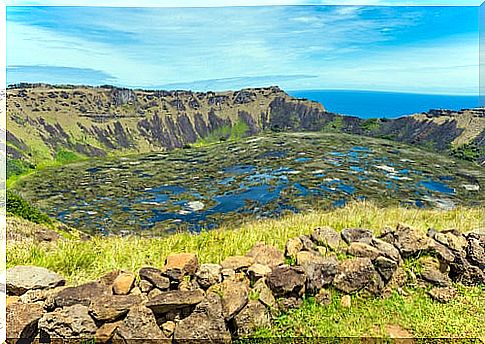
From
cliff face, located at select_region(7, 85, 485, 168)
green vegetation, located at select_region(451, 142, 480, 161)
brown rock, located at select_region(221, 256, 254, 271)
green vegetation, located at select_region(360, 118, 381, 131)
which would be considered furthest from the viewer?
green vegetation, located at select_region(360, 118, 381, 131)

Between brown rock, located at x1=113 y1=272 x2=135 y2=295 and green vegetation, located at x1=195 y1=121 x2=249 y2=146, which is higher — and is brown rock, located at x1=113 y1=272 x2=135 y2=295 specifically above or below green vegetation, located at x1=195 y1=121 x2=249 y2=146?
below

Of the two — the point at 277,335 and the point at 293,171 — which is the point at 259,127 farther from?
the point at 277,335

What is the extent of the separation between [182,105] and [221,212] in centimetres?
355

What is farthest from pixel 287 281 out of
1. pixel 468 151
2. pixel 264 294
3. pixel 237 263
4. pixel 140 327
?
pixel 468 151

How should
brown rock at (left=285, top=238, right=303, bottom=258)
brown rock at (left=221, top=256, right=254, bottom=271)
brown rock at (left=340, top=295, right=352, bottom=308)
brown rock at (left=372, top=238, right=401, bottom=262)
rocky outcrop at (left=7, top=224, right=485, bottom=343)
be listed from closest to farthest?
rocky outcrop at (left=7, top=224, right=485, bottom=343), brown rock at (left=340, top=295, right=352, bottom=308), brown rock at (left=221, top=256, right=254, bottom=271), brown rock at (left=372, top=238, right=401, bottom=262), brown rock at (left=285, top=238, right=303, bottom=258)

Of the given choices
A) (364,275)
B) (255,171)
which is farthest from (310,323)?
(255,171)

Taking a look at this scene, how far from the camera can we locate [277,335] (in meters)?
4.41

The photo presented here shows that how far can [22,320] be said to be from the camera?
13.4 feet

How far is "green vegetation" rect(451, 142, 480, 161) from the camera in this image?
7.47m

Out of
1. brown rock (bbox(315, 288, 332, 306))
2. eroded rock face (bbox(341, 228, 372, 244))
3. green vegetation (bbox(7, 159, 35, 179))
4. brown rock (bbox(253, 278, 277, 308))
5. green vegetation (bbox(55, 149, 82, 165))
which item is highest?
green vegetation (bbox(55, 149, 82, 165))

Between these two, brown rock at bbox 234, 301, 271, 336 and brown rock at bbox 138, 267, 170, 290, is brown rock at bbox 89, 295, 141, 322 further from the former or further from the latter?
brown rock at bbox 234, 301, 271, 336

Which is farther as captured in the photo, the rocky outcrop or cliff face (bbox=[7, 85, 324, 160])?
cliff face (bbox=[7, 85, 324, 160])

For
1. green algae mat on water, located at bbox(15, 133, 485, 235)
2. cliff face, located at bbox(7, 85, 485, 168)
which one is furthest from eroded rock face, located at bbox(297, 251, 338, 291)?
cliff face, located at bbox(7, 85, 485, 168)

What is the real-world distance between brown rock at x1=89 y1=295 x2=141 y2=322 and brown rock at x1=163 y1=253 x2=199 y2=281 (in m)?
0.55
